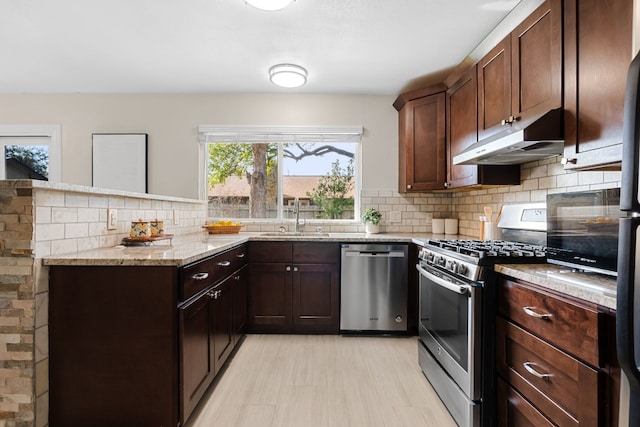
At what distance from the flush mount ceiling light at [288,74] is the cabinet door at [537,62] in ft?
5.42

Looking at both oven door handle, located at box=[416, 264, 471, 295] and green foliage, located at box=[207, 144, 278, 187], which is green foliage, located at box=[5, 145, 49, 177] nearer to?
green foliage, located at box=[207, 144, 278, 187]

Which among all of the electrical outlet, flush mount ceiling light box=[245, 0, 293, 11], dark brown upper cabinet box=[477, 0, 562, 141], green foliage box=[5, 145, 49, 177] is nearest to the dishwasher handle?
dark brown upper cabinet box=[477, 0, 562, 141]

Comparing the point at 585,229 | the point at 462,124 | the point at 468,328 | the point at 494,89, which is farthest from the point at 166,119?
the point at 585,229

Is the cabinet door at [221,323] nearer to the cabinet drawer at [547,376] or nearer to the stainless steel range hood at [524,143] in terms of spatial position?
the cabinet drawer at [547,376]

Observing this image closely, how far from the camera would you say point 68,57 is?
2818mm

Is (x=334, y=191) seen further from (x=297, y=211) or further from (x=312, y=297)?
(x=312, y=297)

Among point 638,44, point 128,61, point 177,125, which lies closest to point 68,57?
point 128,61

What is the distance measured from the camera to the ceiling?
7.00ft

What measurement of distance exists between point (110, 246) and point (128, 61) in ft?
6.06

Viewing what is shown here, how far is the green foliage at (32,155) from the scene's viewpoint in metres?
→ 3.68

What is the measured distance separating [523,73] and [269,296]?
2476 mm

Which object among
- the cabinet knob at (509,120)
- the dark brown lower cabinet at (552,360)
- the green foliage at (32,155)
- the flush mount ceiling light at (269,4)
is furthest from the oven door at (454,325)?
the green foliage at (32,155)

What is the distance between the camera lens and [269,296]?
2.95 m

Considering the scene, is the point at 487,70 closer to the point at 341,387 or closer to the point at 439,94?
the point at 439,94
